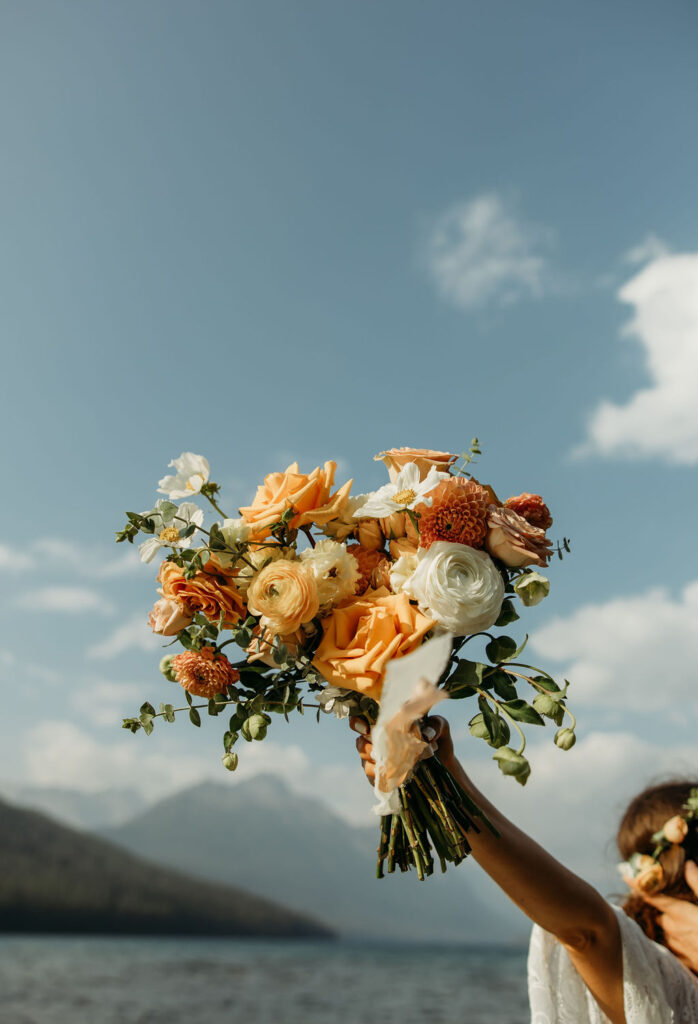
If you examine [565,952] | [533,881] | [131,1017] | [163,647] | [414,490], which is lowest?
[131,1017]

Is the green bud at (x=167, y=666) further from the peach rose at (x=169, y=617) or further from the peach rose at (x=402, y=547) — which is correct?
the peach rose at (x=402, y=547)

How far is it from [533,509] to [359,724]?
2.08 ft

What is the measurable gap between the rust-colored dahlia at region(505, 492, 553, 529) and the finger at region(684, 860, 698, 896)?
1.60 meters

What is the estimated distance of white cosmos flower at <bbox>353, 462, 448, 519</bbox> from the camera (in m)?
1.56

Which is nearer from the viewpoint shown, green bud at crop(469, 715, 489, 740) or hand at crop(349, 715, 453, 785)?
green bud at crop(469, 715, 489, 740)

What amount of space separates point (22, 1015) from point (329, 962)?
673 inches

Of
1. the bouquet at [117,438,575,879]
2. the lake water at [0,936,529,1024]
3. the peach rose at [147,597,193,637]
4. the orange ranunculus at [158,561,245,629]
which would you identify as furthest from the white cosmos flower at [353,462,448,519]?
the lake water at [0,936,529,1024]

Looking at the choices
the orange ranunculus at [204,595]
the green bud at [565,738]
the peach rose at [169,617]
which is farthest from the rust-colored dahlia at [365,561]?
the green bud at [565,738]

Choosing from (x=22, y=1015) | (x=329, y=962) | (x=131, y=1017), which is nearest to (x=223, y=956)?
(x=329, y=962)

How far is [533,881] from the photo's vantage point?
1.70 m

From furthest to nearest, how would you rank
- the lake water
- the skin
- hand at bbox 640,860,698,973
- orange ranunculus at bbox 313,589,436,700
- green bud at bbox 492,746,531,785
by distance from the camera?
the lake water
hand at bbox 640,860,698,973
the skin
orange ranunculus at bbox 313,589,436,700
green bud at bbox 492,746,531,785

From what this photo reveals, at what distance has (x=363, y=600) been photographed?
1560mm

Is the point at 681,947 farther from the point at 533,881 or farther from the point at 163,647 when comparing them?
the point at 163,647

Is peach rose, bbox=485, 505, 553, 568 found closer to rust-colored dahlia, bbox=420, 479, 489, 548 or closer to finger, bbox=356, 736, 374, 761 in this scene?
rust-colored dahlia, bbox=420, 479, 489, 548
